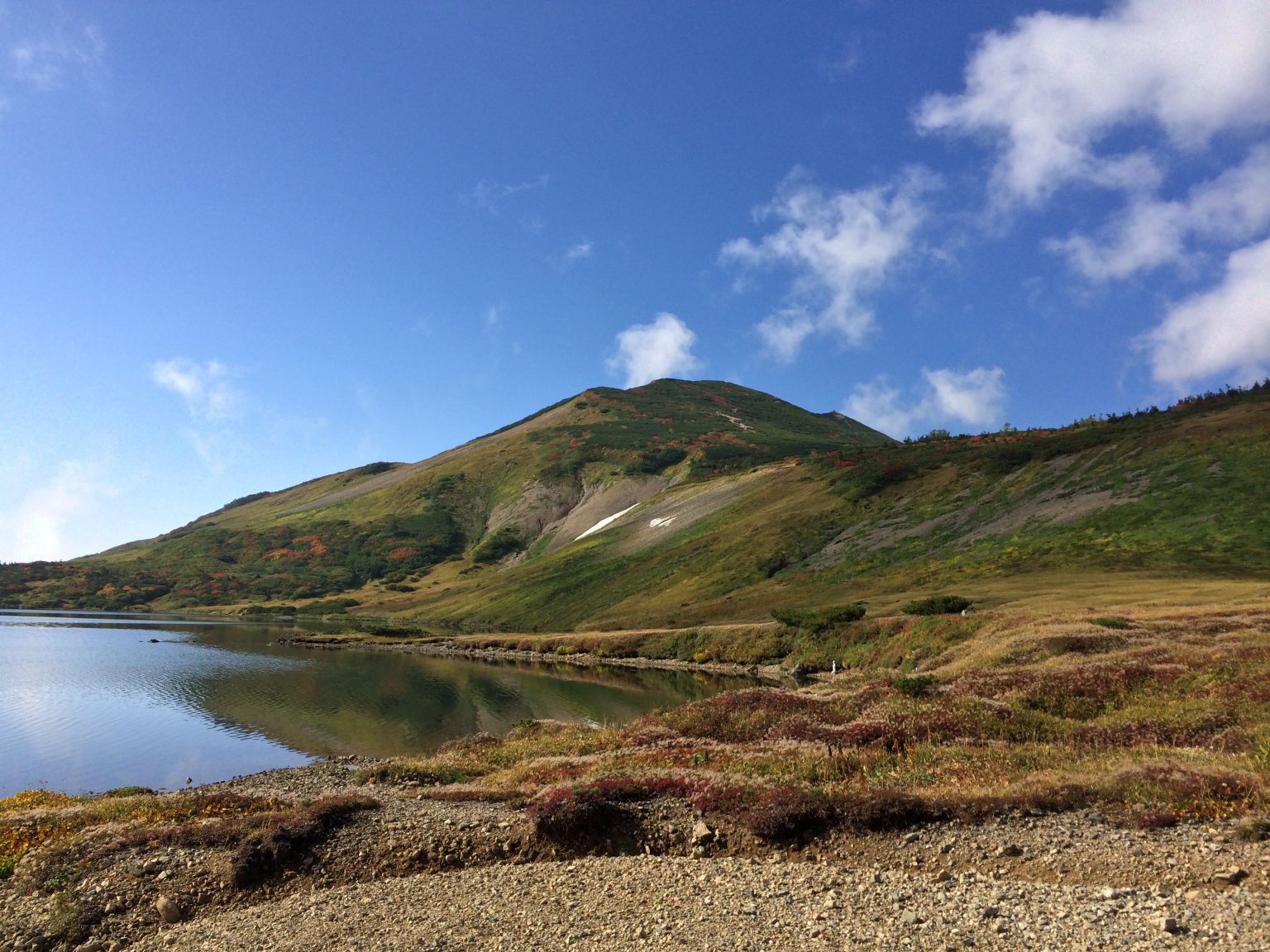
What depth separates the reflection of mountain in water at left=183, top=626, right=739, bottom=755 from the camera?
5197cm

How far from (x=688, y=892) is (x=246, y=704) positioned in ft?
201

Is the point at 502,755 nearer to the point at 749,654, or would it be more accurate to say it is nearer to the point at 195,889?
the point at 195,889

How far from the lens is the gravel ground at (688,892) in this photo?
12.1 m

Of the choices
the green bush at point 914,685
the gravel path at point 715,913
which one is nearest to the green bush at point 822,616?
the green bush at point 914,685

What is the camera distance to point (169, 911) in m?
17.7

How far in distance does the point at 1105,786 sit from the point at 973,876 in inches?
199

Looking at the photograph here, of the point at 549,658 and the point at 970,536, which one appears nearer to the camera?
the point at 549,658

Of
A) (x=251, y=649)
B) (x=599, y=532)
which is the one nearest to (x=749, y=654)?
(x=251, y=649)

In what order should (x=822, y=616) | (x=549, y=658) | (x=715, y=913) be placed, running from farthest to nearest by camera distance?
(x=549, y=658), (x=822, y=616), (x=715, y=913)

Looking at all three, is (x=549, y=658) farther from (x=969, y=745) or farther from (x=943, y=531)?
(x=969, y=745)

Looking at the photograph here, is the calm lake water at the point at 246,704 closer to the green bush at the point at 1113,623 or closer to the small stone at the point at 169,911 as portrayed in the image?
the small stone at the point at 169,911

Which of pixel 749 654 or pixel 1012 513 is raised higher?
pixel 1012 513

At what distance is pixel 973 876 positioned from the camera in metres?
14.1

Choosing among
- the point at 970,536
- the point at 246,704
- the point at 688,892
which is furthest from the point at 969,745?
the point at 970,536
